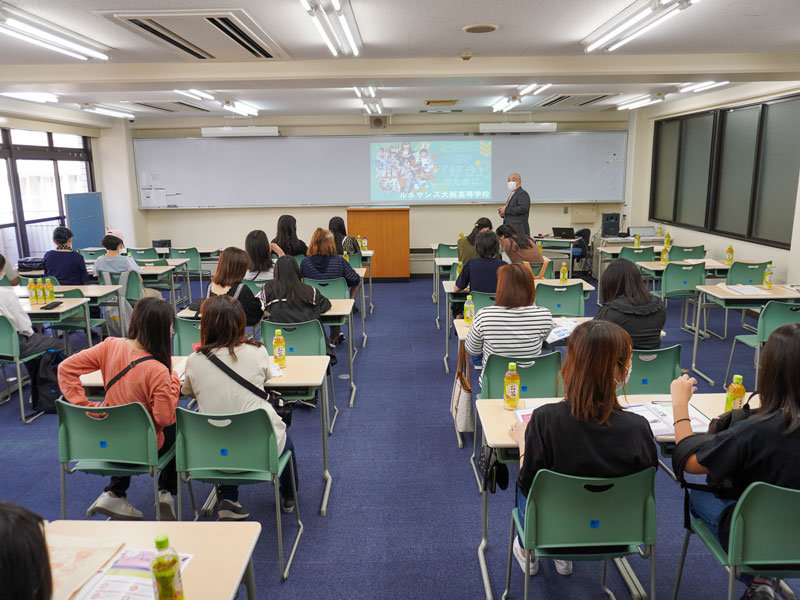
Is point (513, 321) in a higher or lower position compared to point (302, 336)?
higher

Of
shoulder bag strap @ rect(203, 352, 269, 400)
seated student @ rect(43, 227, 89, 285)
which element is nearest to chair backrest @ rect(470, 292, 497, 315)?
shoulder bag strap @ rect(203, 352, 269, 400)

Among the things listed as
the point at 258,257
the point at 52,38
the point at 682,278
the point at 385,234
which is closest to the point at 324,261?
the point at 258,257

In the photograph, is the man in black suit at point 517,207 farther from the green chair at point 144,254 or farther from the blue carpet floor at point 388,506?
the green chair at point 144,254

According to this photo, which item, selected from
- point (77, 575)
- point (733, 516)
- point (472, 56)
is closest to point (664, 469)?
point (733, 516)

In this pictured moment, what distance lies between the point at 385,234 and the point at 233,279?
5.90m

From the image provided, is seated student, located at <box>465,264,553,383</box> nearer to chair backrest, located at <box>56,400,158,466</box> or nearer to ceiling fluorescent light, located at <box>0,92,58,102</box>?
chair backrest, located at <box>56,400,158,466</box>

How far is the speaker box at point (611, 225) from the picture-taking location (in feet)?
31.6

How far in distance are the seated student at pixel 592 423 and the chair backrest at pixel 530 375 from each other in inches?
42.6

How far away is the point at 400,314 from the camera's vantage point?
26.6 feet

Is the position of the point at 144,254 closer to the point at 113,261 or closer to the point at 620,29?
the point at 113,261

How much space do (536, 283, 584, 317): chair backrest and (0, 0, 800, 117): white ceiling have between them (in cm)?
224

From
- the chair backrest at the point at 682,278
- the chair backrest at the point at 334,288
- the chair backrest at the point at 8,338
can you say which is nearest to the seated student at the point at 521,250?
the chair backrest at the point at 682,278

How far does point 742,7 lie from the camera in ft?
13.3

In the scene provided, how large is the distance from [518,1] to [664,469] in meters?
3.36
